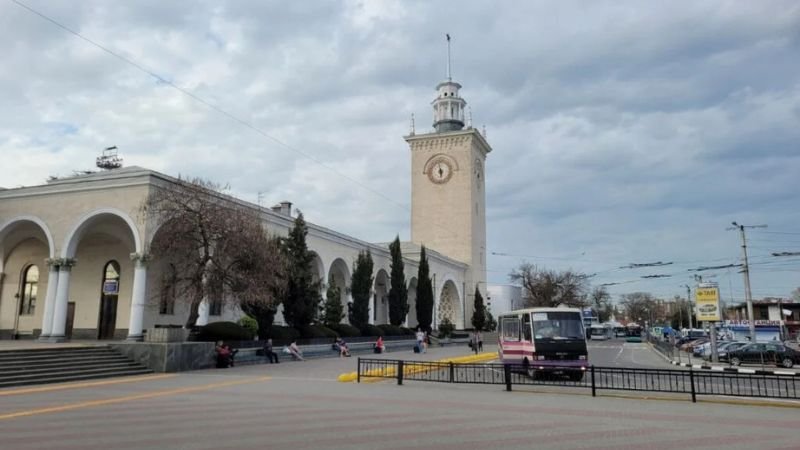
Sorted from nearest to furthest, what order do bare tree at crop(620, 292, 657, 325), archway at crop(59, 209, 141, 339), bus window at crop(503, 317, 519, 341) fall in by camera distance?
bus window at crop(503, 317, 519, 341)
archway at crop(59, 209, 141, 339)
bare tree at crop(620, 292, 657, 325)

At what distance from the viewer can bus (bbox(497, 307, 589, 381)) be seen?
709 inches

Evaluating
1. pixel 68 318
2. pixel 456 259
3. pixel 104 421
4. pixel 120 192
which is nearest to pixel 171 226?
pixel 120 192

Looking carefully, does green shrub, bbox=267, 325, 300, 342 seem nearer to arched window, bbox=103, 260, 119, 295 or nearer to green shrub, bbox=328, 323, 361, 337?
green shrub, bbox=328, 323, 361, 337

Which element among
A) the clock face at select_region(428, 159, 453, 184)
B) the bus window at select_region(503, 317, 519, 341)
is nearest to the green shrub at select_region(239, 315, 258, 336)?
the bus window at select_region(503, 317, 519, 341)

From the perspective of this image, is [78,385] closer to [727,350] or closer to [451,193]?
[727,350]

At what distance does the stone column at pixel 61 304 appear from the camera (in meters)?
22.0

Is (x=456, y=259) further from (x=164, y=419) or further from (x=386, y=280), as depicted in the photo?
(x=164, y=419)

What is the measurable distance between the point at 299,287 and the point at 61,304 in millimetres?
9958

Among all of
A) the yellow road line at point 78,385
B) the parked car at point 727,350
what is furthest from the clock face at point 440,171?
the yellow road line at point 78,385

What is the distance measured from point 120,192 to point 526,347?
16894 millimetres

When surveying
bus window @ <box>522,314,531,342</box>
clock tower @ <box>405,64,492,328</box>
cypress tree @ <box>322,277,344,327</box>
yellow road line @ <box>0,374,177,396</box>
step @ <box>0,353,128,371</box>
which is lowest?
yellow road line @ <box>0,374,177,396</box>

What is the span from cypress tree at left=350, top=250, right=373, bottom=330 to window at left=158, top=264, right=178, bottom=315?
12.5 metres

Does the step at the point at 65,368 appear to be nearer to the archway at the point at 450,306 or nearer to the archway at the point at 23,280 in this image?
the archway at the point at 23,280

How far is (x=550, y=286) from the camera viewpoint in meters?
73.9
